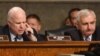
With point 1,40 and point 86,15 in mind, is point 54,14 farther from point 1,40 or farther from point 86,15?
point 1,40

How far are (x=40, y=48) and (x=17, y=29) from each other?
89 centimetres

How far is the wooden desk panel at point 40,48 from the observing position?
4.12 meters

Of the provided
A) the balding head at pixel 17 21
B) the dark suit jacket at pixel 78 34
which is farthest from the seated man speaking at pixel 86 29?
the balding head at pixel 17 21

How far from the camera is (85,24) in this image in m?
5.16

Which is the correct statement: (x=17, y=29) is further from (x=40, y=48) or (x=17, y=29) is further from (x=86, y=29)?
(x=40, y=48)

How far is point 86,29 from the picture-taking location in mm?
5070

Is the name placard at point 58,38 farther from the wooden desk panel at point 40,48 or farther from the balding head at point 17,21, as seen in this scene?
the balding head at point 17,21

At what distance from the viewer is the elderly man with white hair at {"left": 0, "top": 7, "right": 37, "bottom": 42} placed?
488 centimetres

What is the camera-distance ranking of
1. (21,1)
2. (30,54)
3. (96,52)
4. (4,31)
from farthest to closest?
(21,1), (4,31), (30,54), (96,52)

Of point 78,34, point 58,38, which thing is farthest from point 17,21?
point 58,38

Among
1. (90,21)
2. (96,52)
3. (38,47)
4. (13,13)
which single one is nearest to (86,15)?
(90,21)

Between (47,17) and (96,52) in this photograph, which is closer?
(96,52)

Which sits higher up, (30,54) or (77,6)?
(77,6)

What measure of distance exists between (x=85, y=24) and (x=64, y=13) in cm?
228
